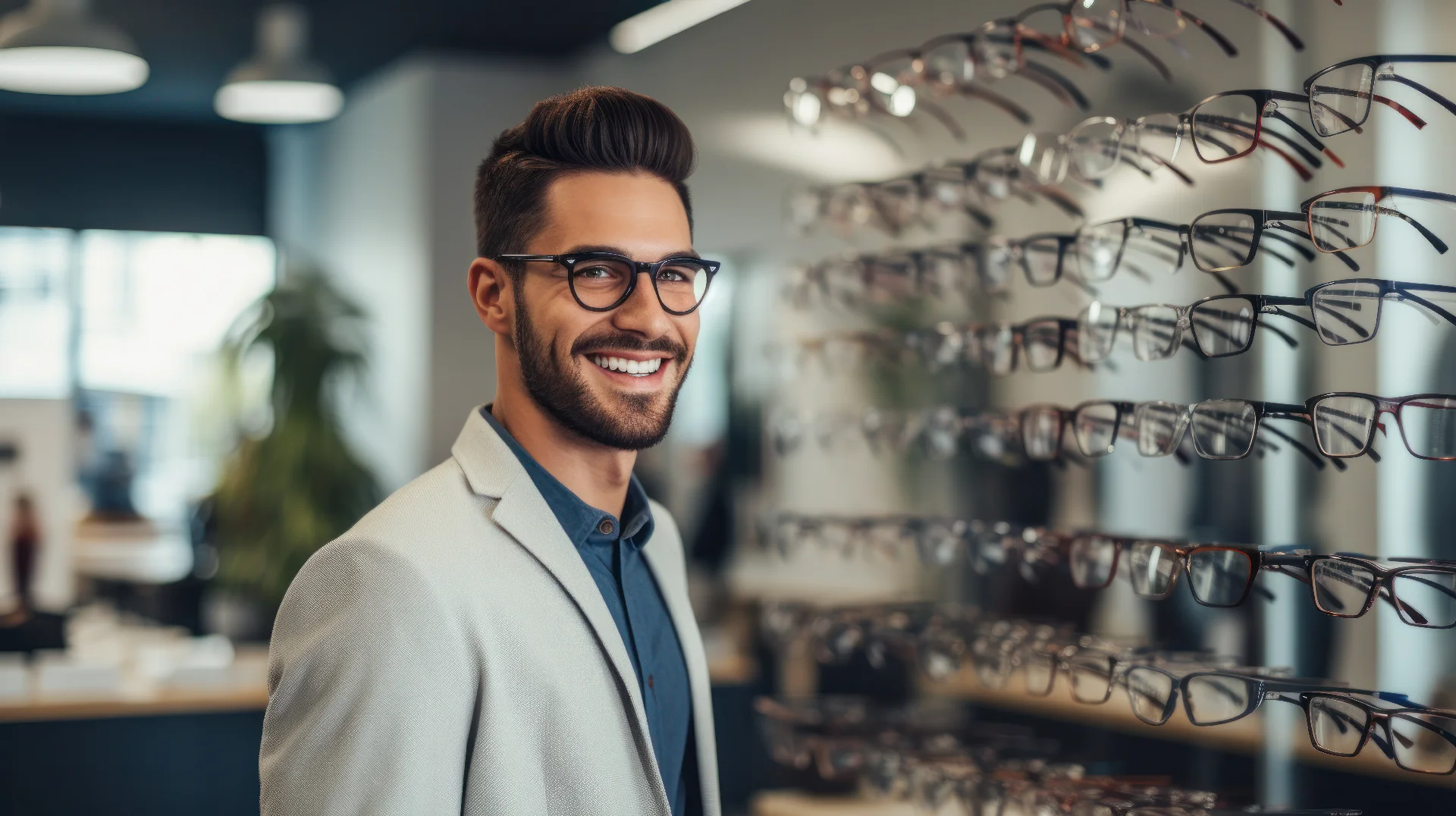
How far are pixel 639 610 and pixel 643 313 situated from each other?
39cm

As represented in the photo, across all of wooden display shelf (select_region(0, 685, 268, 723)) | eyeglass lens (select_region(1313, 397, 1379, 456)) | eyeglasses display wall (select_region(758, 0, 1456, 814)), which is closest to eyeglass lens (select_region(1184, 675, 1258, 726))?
eyeglasses display wall (select_region(758, 0, 1456, 814))

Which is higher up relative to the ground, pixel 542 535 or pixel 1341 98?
pixel 1341 98

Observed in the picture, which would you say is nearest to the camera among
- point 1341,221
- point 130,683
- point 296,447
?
point 1341,221

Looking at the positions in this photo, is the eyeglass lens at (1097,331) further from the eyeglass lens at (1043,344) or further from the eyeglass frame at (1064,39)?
the eyeglass frame at (1064,39)

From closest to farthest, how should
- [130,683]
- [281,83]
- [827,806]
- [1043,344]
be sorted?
[1043,344] < [827,806] < [130,683] < [281,83]

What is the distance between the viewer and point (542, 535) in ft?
5.22

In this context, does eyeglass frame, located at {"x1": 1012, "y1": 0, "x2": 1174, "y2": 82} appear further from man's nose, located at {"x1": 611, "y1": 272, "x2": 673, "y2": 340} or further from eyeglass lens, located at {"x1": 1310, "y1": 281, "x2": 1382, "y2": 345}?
man's nose, located at {"x1": 611, "y1": 272, "x2": 673, "y2": 340}

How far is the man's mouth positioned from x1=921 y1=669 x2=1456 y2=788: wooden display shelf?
1.06 meters

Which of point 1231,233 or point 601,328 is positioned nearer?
point 601,328

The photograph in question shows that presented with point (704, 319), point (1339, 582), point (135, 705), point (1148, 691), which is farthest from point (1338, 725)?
point (704, 319)

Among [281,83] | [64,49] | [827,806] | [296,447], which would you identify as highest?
[281,83]

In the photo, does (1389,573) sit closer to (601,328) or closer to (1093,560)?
(1093,560)

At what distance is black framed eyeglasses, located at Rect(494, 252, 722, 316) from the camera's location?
161 centimetres

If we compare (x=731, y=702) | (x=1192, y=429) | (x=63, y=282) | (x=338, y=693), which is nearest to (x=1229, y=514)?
(x=1192, y=429)
